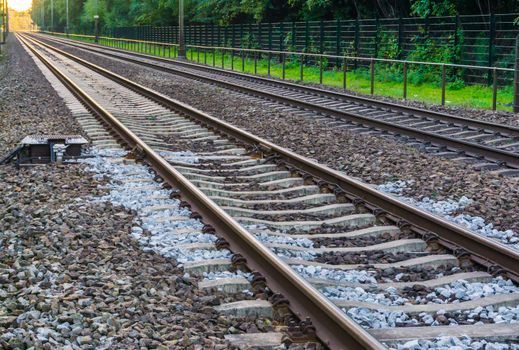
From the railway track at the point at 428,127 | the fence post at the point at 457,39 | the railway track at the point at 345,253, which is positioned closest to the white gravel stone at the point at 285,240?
the railway track at the point at 345,253

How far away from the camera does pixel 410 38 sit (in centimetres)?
3166

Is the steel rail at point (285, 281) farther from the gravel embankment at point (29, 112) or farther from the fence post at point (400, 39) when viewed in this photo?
the fence post at point (400, 39)

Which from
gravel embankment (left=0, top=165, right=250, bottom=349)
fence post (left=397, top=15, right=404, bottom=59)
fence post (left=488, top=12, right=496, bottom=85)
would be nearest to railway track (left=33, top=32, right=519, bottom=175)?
gravel embankment (left=0, top=165, right=250, bottom=349)

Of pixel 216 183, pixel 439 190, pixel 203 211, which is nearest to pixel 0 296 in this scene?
pixel 203 211

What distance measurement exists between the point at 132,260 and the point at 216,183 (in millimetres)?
3148

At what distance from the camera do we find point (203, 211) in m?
7.67

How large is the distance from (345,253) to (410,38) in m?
26.3

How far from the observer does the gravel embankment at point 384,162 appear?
28.0 ft

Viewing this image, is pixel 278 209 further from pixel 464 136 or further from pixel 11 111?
pixel 11 111

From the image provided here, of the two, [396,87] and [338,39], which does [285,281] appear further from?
[338,39]

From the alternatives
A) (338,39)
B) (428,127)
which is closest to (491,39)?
(338,39)

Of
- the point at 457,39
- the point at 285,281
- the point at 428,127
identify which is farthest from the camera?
the point at 457,39

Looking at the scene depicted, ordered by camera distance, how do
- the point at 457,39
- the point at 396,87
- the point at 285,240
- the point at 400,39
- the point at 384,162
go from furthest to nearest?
the point at 400,39, the point at 457,39, the point at 396,87, the point at 384,162, the point at 285,240

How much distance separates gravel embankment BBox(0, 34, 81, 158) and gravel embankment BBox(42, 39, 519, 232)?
330cm
